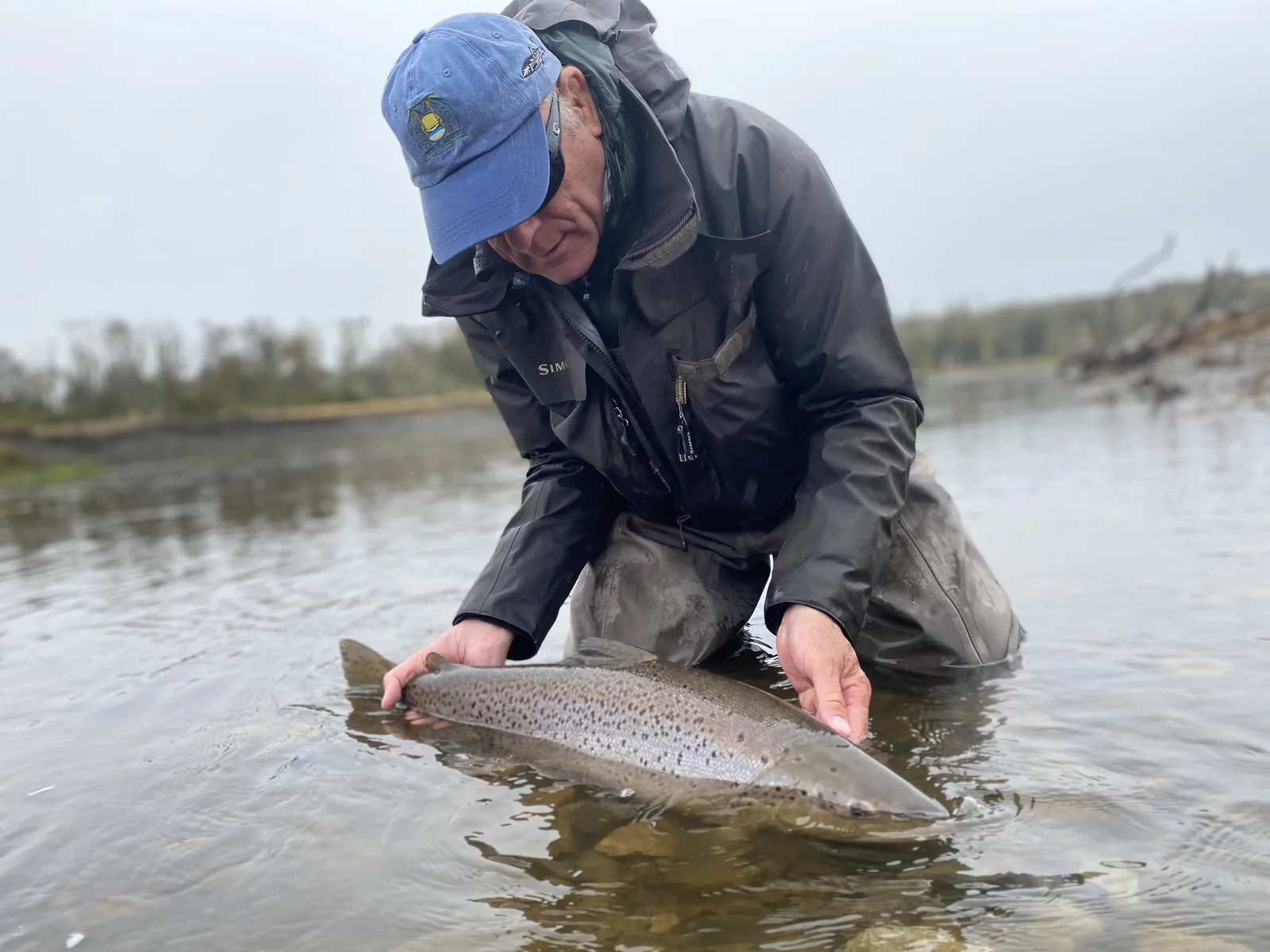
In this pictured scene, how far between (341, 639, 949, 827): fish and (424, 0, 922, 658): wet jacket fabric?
1.21 feet

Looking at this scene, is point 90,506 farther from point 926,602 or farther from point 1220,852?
point 1220,852

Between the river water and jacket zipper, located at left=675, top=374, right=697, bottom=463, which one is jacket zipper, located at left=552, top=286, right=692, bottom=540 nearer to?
jacket zipper, located at left=675, top=374, right=697, bottom=463

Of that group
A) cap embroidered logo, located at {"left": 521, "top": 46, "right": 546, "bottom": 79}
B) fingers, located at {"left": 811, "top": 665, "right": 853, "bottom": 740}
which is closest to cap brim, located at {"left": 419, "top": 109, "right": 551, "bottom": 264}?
cap embroidered logo, located at {"left": 521, "top": 46, "right": 546, "bottom": 79}

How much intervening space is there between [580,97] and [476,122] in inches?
14.7

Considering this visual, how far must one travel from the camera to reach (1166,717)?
3115 mm

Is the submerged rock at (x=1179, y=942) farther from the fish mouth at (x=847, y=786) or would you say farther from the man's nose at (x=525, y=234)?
the man's nose at (x=525, y=234)

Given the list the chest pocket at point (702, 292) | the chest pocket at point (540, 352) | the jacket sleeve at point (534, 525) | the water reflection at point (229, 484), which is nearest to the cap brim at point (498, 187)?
the chest pocket at point (702, 292)

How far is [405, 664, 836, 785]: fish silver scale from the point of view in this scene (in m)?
2.73

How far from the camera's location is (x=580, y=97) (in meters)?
3.07

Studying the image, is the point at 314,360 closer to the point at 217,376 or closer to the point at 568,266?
the point at 217,376

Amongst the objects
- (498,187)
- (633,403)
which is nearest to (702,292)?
(633,403)

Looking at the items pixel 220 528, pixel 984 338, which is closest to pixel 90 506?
pixel 220 528

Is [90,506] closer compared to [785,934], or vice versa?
[785,934]

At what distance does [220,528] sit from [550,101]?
9.68m
